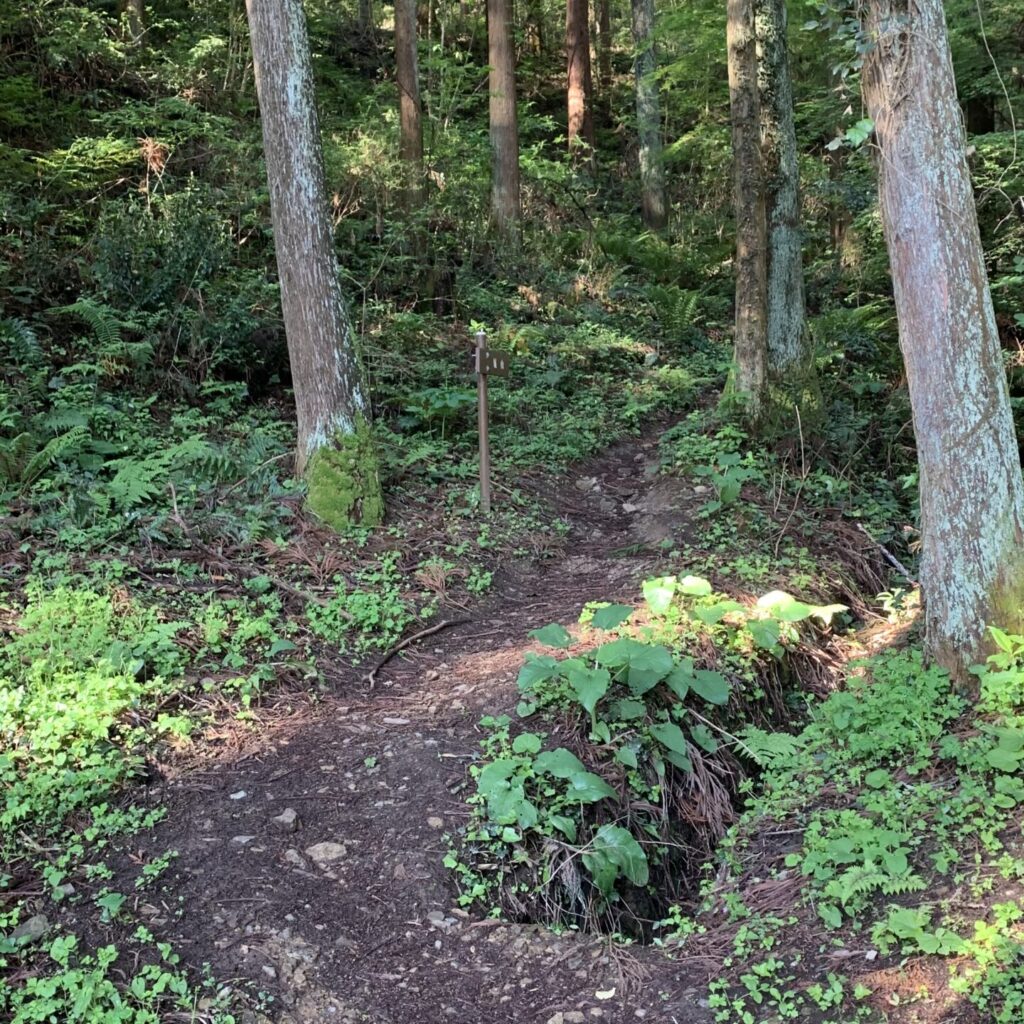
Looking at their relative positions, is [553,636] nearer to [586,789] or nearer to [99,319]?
[586,789]

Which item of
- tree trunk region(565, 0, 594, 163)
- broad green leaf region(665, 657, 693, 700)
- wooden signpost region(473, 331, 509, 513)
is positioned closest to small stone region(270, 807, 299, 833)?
broad green leaf region(665, 657, 693, 700)

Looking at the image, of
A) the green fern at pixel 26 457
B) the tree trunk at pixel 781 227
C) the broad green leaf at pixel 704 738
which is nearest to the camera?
the broad green leaf at pixel 704 738

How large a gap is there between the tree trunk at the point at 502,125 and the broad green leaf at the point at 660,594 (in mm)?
10265

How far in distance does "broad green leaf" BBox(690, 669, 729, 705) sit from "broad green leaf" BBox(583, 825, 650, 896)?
100cm

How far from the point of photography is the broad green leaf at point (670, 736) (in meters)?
4.46

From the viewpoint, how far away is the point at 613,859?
12.8 ft

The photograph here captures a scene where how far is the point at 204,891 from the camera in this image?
3.58 metres

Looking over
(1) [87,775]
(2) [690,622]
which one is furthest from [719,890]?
(1) [87,775]

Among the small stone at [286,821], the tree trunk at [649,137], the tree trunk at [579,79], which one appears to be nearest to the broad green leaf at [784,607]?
the small stone at [286,821]

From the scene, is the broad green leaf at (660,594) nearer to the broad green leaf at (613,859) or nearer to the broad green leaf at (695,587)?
the broad green leaf at (695,587)

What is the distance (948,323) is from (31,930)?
189 inches

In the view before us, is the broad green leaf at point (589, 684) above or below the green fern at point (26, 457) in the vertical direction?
below

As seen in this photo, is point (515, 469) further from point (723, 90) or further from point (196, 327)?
point (723, 90)

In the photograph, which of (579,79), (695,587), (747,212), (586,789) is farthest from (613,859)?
(579,79)
